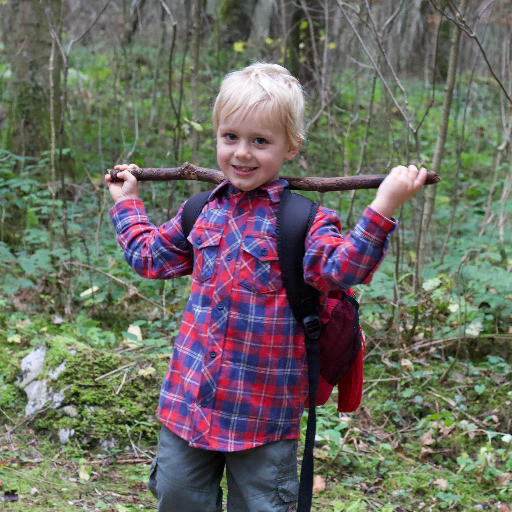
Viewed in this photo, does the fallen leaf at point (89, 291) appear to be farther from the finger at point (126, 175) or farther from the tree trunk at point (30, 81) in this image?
the finger at point (126, 175)

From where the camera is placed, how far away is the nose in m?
2.05

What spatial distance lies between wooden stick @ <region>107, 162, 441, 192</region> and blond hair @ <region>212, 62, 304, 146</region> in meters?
0.16

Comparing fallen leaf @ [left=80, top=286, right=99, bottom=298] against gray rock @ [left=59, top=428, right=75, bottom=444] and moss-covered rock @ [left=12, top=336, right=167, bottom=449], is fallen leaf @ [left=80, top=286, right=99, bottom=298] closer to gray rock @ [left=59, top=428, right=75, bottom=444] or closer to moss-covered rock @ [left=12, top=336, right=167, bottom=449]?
moss-covered rock @ [left=12, top=336, right=167, bottom=449]

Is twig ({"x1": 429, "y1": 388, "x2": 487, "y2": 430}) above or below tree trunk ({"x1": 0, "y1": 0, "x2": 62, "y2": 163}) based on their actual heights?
below

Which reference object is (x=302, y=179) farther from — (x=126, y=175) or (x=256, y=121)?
(x=126, y=175)

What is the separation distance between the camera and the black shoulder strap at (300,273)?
6.65 feet

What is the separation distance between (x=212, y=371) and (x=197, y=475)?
40 centimetres

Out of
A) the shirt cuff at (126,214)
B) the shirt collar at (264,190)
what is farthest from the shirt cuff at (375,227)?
the shirt cuff at (126,214)

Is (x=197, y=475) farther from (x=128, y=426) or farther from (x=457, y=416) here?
(x=457, y=416)

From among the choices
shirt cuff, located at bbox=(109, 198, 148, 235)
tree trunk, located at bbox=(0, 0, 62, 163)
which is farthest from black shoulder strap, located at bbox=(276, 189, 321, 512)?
tree trunk, located at bbox=(0, 0, 62, 163)

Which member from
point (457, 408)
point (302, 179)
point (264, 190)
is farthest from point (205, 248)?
point (457, 408)

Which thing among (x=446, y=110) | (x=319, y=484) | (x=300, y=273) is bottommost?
(x=319, y=484)

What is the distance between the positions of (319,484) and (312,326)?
5.60 feet

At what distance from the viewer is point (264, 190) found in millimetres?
2170
